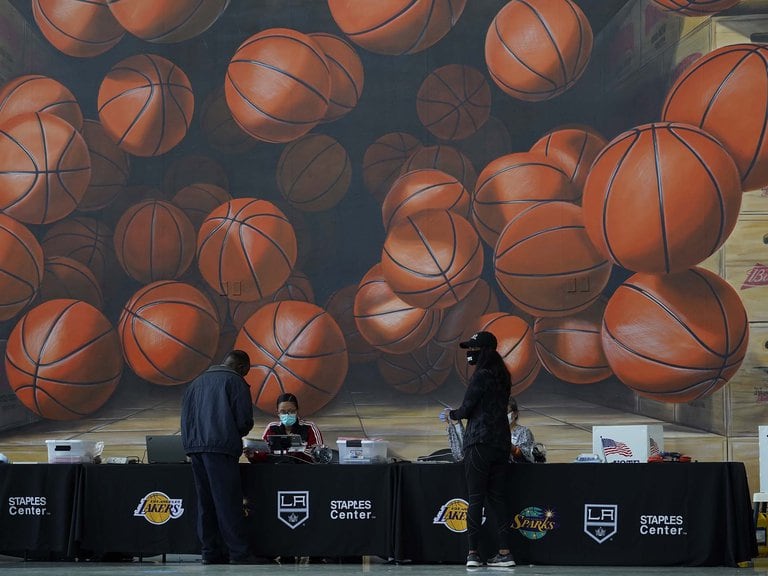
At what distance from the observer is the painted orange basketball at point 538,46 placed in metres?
8.89

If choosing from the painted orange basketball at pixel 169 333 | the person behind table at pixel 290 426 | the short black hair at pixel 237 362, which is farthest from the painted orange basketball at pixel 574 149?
the short black hair at pixel 237 362

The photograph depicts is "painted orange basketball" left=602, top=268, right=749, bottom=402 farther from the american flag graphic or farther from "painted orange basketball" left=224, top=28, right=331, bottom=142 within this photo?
"painted orange basketball" left=224, top=28, right=331, bottom=142

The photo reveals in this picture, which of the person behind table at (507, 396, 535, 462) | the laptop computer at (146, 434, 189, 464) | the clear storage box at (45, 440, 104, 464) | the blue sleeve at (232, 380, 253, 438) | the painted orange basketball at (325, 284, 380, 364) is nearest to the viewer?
the blue sleeve at (232, 380, 253, 438)

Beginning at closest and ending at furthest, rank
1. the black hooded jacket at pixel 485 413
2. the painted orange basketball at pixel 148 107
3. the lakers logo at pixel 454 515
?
the black hooded jacket at pixel 485 413, the lakers logo at pixel 454 515, the painted orange basketball at pixel 148 107

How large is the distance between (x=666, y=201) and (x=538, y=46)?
5.81ft

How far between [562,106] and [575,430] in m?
2.84

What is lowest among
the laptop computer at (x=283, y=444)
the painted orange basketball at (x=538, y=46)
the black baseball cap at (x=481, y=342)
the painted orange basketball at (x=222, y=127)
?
the laptop computer at (x=283, y=444)

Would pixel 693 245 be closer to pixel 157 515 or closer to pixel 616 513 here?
pixel 616 513

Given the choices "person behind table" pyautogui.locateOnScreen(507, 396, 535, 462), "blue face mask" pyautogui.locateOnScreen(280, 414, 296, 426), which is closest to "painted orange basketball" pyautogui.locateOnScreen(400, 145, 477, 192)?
"person behind table" pyautogui.locateOnScreen(507, 396, 535, 462)

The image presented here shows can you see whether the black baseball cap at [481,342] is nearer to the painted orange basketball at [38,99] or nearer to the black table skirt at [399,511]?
the black table skirt at [399,511]

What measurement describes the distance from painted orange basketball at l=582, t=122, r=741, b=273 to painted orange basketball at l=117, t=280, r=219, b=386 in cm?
347

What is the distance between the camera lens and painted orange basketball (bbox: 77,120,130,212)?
9.18 meters

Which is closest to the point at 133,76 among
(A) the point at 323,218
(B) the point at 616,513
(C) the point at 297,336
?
(A) the point at 323,218

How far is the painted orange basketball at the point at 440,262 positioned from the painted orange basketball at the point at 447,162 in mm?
362
